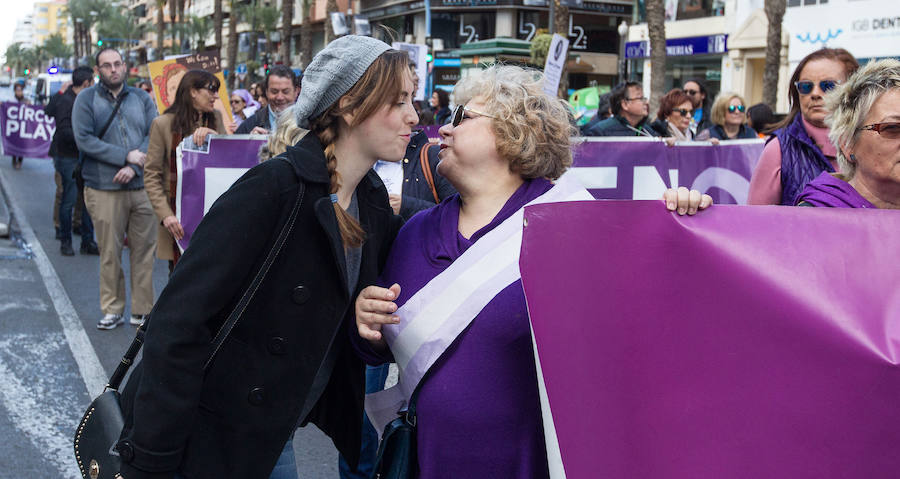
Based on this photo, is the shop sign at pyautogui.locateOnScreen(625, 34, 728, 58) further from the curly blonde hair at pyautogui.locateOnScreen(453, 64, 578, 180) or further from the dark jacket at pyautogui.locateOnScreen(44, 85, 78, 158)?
the curly blonde hair at pyautogui.locateOnScreen(453, 64, 578, 180)

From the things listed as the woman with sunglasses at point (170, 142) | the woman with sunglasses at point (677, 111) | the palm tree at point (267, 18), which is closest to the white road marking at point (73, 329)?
the woman with sunglasses at point (170, 142)

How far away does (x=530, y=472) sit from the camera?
236 cm

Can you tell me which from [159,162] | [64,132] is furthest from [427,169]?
[64,132]

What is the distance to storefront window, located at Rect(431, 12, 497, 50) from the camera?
54.6 metres

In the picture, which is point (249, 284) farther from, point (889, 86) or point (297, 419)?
point (889, 86)

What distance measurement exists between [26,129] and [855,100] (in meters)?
17.5

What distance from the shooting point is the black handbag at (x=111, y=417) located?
2.25 metres

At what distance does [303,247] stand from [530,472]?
0.76 m

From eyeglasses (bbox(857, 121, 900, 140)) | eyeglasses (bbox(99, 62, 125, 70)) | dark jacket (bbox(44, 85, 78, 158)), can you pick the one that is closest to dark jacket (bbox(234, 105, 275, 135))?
eyeglasses (bbox(99, 62, 125, 70))

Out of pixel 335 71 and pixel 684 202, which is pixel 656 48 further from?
pixel 684 202

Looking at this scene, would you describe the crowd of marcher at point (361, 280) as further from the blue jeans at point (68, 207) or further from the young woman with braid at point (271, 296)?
the blue jeans at point (68, 207)

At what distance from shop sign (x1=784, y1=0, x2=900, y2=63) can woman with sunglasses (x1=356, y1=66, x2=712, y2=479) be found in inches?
951

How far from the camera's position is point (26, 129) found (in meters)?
17.7

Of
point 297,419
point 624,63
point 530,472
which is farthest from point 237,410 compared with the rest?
point 624,63
